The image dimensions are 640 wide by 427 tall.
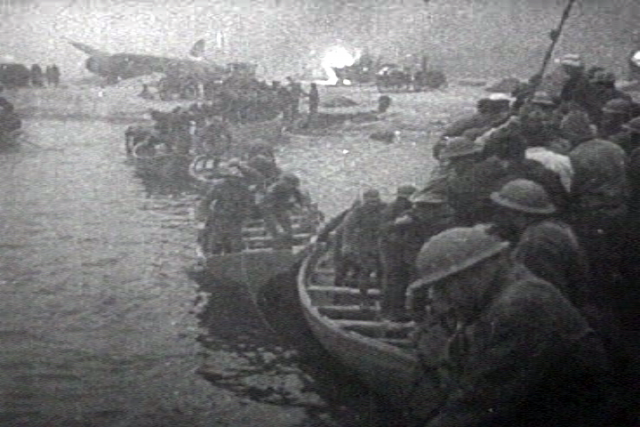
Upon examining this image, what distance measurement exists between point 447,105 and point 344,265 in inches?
1036

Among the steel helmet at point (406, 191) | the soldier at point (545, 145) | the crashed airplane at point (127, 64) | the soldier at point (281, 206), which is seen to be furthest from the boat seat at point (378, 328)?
the crashed airplane at point (127, 64)

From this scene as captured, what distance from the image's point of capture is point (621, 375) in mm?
4656

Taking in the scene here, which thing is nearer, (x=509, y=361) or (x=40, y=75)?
(x=509, y=361)

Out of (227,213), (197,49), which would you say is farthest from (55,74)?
(227,213)

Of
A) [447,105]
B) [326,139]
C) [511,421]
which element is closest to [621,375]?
[511,421]

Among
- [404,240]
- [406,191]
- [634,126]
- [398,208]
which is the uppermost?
[634,126]

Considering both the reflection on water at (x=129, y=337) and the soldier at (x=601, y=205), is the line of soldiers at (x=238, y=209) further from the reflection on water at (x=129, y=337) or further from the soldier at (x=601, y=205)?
the soldier at (x=601, y=205)

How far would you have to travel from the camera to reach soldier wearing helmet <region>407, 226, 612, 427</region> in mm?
3174

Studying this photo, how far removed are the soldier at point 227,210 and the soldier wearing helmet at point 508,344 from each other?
8.28 metres

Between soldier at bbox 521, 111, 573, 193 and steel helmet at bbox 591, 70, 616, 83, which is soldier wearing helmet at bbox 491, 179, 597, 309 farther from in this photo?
steel helmet at bbox 591, 70, 616, 83

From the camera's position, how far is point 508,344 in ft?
10.3

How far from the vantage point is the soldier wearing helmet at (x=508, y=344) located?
3.17 metres

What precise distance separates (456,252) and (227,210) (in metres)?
8.61

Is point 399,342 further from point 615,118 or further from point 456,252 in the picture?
point 456,252
